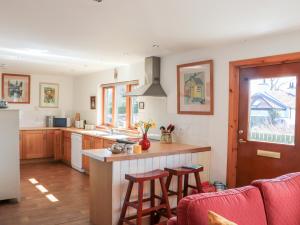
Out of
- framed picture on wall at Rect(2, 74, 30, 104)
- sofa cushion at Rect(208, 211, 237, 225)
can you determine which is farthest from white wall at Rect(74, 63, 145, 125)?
sofa cushion at Rect(208, 211, 237, 225)

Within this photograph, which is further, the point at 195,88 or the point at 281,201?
the point at 195,88

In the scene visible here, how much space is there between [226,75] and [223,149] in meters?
0.93

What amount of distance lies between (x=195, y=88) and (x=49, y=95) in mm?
4665

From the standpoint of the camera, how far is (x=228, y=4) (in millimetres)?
2182

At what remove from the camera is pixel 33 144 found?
21.7ft

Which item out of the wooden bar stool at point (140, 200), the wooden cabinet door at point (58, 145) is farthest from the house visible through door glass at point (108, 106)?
the wooden bar stool at point (140, 200)

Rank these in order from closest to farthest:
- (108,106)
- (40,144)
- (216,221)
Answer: (216,221) → (108,106) → (40,144)

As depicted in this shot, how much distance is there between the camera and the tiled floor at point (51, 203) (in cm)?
339

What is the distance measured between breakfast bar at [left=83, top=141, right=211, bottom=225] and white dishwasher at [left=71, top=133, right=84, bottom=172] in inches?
97.6

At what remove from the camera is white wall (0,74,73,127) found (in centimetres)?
696

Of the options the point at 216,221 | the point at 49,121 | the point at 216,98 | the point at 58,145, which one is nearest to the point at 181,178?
the point at 216,98

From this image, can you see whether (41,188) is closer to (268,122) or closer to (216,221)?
(268,122)

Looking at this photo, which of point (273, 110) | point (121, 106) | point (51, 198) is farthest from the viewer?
point (121, 106)

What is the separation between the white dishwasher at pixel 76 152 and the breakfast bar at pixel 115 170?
2.48 meters
